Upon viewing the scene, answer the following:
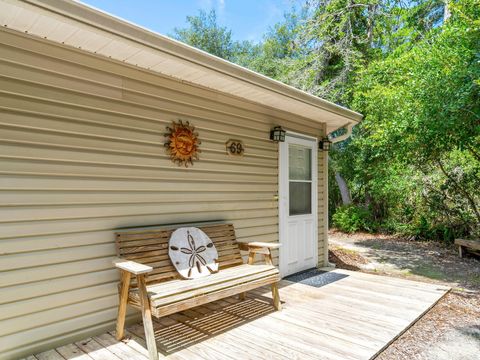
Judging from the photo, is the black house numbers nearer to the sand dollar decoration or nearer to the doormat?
the sand dollar decoration

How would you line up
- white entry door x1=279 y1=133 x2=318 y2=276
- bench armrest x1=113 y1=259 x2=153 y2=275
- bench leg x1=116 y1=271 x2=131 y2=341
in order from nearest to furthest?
bench armrest x1=113 y1=259 x2=153 y2=275
bench leg x1=116 y1=271 x2=131 y2=341
white entry door x1=279 y1=133 x2=318 y2=276

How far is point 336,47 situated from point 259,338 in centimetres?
909

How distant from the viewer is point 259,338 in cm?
272

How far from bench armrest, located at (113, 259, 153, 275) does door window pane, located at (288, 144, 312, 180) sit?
2.84m

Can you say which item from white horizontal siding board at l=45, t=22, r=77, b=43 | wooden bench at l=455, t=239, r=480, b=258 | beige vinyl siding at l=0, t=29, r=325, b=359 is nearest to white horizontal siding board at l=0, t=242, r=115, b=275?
beige vinyl siding at l=0, t=29, r=325, b=359

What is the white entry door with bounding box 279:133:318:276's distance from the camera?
15.2 ft

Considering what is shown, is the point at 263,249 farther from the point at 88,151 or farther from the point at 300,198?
the point at 88,151

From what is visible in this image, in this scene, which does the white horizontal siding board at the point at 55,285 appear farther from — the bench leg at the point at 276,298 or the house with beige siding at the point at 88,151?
the bench leg at the point at 276,298

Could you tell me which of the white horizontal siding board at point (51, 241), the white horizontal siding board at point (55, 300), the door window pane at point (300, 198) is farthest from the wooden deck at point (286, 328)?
the door window pane at point (300, 198)

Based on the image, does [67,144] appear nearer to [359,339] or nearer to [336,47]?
[359,339]

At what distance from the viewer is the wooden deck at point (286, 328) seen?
2.47 meters

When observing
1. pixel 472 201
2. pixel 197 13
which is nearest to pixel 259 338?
pixel 472 201

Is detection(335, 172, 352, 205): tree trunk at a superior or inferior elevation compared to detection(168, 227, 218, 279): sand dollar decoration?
superior

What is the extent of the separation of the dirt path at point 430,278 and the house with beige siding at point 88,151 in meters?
2.23
